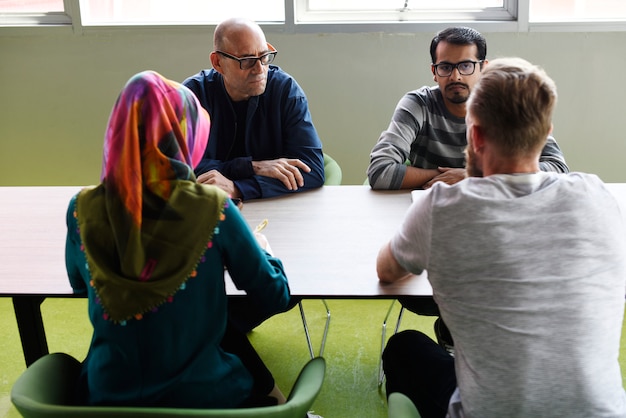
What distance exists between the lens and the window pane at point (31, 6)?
156 inches

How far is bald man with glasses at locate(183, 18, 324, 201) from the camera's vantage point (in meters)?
2.57

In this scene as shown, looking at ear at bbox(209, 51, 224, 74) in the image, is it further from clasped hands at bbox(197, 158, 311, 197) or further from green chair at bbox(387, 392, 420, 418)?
green chair at bbox(387, 392, 420, 418)

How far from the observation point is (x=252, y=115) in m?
2.81

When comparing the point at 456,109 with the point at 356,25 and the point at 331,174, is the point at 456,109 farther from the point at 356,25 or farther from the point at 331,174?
the point at 356,25

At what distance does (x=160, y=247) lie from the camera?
1.39 meters

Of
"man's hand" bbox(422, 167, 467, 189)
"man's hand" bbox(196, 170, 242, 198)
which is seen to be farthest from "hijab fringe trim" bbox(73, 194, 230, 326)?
"man's hand" bbox(422, 167, 467, 189)

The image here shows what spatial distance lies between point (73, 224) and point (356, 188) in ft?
4.07

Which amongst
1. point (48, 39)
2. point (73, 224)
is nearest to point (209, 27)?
point (48, 39)

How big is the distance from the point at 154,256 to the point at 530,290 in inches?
29.7

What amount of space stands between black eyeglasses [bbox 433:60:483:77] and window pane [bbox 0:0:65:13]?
2.42 metres

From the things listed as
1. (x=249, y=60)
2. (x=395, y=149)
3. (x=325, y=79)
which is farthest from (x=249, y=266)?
(x=325, y=79)

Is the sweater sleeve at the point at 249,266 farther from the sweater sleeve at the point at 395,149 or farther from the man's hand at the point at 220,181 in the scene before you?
the sweater sleeve at the point at 395,149

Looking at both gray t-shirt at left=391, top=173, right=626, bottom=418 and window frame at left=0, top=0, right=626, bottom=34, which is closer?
gray t-shirt at left=391, top=173, right=626, bottom=418

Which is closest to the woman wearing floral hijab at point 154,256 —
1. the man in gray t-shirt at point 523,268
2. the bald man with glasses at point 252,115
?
the man in gray t-shirt at point 523,268
